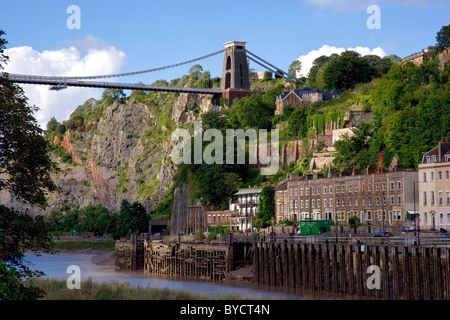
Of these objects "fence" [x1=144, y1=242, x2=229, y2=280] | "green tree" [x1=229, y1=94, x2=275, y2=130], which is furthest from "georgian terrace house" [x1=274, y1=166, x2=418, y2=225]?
"green tree" [x1=229, y1=94, x2=275, y2=130]

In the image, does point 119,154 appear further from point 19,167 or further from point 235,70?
point 19,167

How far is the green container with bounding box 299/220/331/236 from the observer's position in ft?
224

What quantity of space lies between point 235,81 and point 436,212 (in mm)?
89992

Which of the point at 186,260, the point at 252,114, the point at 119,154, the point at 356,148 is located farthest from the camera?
the point at 119,154

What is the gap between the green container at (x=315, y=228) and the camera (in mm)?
68375

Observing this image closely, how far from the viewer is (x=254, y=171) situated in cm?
10762

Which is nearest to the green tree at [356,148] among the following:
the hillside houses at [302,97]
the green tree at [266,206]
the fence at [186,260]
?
the green tree at [266,206]

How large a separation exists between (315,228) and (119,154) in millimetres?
106677

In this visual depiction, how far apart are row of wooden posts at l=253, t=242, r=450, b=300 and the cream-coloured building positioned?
14303 mm

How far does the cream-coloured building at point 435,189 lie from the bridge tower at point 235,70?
269ft

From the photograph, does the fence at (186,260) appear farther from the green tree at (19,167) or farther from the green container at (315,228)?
the green tree at (19,167)

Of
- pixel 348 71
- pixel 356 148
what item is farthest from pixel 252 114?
pixel 356 148

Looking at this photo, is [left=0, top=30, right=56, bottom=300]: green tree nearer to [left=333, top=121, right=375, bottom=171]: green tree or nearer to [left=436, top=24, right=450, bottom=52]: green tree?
[left=333, top=121, right=375, bottom=171]: green tree

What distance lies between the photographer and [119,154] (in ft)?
560
